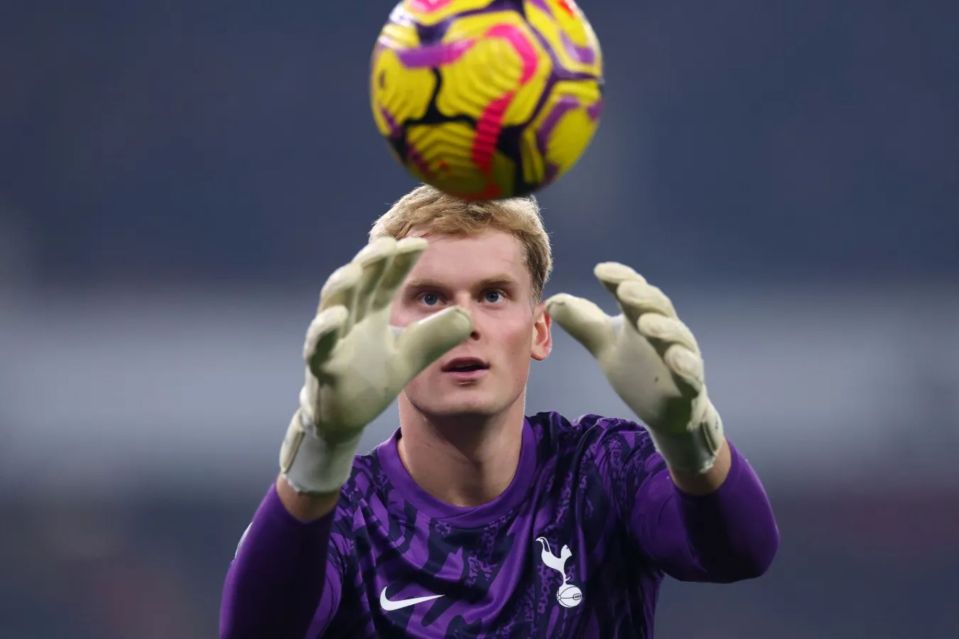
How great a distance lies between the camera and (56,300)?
8.23 m

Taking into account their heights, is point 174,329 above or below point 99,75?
below

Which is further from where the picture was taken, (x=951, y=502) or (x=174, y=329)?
(x=174, y=329)

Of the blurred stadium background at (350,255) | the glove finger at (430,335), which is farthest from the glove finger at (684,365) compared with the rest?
the blurred stadium background at (350,255)

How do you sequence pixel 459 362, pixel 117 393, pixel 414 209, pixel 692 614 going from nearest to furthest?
1. pixel 459 362
2. pixel 414 209
3. pixel 692 614
4. pixel 117 393

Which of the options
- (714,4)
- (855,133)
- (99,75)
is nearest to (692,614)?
(855,133)

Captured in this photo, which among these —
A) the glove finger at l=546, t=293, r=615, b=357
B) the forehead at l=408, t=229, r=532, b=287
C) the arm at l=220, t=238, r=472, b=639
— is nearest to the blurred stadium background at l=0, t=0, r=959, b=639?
the forehead at l=408, t=229, r=532, b=287

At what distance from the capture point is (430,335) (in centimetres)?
285

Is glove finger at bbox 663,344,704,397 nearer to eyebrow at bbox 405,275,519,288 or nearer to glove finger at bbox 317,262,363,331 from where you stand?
glove finger at bbox 317,262,363,331

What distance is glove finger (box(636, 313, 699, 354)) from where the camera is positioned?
2.74 meters

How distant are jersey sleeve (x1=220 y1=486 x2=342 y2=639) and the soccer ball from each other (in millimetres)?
811

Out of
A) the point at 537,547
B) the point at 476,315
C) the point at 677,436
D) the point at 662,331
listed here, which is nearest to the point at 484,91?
the point at 662,331

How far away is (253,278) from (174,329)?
575 millimetres

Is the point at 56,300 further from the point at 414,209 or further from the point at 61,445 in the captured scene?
the point at 414,209

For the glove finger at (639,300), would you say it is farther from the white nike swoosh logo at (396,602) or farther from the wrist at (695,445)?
the white nike swoosh logo at (396,602)
